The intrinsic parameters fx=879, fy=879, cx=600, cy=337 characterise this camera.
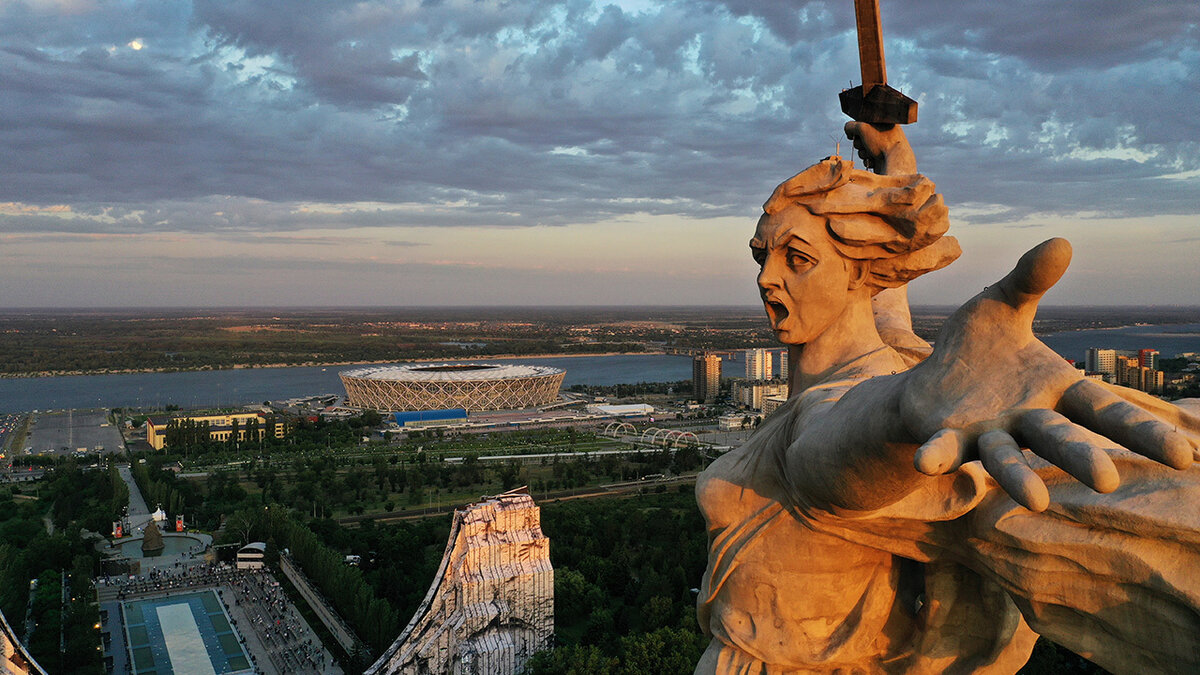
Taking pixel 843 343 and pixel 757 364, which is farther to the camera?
pixel 757 364

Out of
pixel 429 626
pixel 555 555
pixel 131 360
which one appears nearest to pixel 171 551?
pixel 555 555

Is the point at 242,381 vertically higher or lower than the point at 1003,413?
lower

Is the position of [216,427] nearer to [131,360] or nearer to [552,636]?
[552,636]

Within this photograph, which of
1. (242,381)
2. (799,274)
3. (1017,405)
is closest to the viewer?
(1017,405)

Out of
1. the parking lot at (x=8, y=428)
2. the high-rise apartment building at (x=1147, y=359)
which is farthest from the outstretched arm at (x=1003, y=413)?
the high-rise apartment building at (x=1147, y=359)

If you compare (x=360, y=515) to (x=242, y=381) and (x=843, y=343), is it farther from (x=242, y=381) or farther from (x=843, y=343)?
(x=242, y=381)

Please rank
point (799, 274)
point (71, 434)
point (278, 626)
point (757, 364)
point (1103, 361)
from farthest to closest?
point (757, 364) < point (71, 434) < point (1103, 361) < point (278, 626) < point (799, 274)

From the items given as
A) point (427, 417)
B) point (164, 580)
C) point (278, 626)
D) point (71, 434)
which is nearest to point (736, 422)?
point (427, 417)
